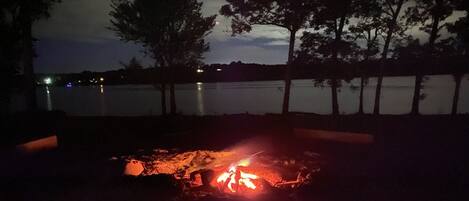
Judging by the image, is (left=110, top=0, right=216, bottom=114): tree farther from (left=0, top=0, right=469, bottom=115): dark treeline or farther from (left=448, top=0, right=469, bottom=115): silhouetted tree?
(left=448, top=0, right=469, bottom=115): silhouetted tree

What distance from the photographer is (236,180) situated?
8.92 meters

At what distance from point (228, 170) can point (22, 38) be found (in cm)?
1787

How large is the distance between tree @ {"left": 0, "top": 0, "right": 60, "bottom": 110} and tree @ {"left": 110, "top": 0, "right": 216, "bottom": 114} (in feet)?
13.8

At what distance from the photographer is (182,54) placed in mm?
26359

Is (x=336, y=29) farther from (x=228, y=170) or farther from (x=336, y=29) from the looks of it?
(x=228, y=170)

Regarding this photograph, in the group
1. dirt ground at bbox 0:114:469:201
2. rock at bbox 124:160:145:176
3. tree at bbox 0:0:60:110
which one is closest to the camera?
dirt ground at bbox 0:114:469:201

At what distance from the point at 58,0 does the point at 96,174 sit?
1630 cm

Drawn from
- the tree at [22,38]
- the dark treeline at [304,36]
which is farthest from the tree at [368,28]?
the tree at [22,38]

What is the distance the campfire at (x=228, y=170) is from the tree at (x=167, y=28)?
43.9 feet

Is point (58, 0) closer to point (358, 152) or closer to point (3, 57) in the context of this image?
point (3, 57)

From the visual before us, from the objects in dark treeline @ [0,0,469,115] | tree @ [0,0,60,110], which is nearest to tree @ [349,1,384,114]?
dark treeline @ [0,0,469,115]

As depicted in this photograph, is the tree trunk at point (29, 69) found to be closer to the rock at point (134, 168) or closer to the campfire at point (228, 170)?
the campfire at point (228, 170)

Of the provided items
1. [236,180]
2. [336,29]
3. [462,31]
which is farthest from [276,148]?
[462,31]

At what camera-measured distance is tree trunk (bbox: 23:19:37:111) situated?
23.4 metres
